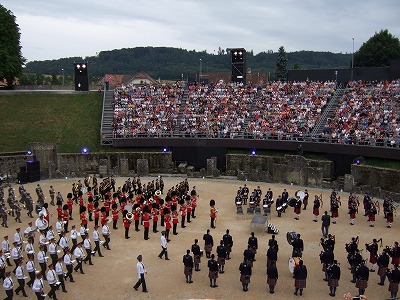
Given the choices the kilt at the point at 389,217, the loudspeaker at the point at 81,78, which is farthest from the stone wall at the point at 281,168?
the loudspeaker at the point at 81,78

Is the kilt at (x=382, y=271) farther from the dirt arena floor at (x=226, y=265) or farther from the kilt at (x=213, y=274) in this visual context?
the kilt at (x=213, y=274)

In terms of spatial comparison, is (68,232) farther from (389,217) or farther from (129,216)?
(389,217)

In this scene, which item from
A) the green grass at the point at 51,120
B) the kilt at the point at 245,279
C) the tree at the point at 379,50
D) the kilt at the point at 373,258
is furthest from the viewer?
the tree at the point at 379,50

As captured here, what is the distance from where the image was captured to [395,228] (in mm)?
24703

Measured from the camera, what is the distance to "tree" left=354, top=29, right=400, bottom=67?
70438 mm

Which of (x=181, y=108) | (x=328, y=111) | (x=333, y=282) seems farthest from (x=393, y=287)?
(x=181, y=108)

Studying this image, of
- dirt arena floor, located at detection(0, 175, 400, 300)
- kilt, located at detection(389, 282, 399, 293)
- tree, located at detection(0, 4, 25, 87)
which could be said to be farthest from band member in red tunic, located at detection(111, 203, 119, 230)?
tree, located at detection(0, 4, 25, 87)

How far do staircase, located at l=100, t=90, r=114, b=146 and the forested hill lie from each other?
342 ft

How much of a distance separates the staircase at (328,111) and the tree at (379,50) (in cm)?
3128

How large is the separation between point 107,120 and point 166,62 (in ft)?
447

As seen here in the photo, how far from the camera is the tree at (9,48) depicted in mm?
53469

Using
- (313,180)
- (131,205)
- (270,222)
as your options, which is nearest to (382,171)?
(313,180)

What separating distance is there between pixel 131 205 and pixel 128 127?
1896cm

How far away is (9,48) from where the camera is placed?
54.8m
